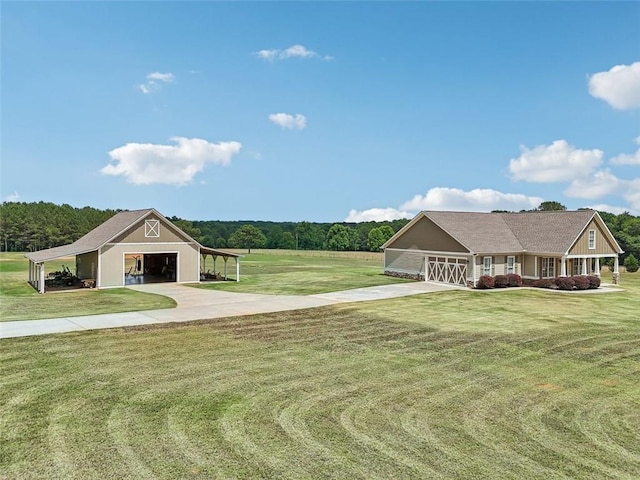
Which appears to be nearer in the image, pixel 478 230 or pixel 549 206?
pixel 478 230

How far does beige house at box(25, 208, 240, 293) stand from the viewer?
1231 inches

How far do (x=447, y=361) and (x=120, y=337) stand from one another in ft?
31.8

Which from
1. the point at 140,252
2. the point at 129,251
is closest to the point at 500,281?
the point at 140,252

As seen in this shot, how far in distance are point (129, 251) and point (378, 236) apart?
284 feet

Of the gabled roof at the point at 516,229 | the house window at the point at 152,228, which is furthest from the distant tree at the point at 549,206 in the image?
the house window at the point at 152,228

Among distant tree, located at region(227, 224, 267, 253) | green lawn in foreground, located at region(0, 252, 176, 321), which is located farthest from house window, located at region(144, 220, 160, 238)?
distant tree, located at region(227, 224, 267, 253)

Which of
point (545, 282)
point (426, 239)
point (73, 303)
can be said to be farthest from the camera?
point (426, 239)

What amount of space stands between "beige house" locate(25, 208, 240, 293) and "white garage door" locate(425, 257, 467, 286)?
13481 millimetres

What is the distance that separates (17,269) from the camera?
47625 mm

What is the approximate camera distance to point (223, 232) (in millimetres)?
134500

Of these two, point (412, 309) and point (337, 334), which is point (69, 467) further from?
point (412, 309)

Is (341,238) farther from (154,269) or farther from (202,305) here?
(202,305)

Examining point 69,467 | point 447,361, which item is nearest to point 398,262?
point 447,361

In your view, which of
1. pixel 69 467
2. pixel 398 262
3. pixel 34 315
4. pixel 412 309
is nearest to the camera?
pixel 69 467
